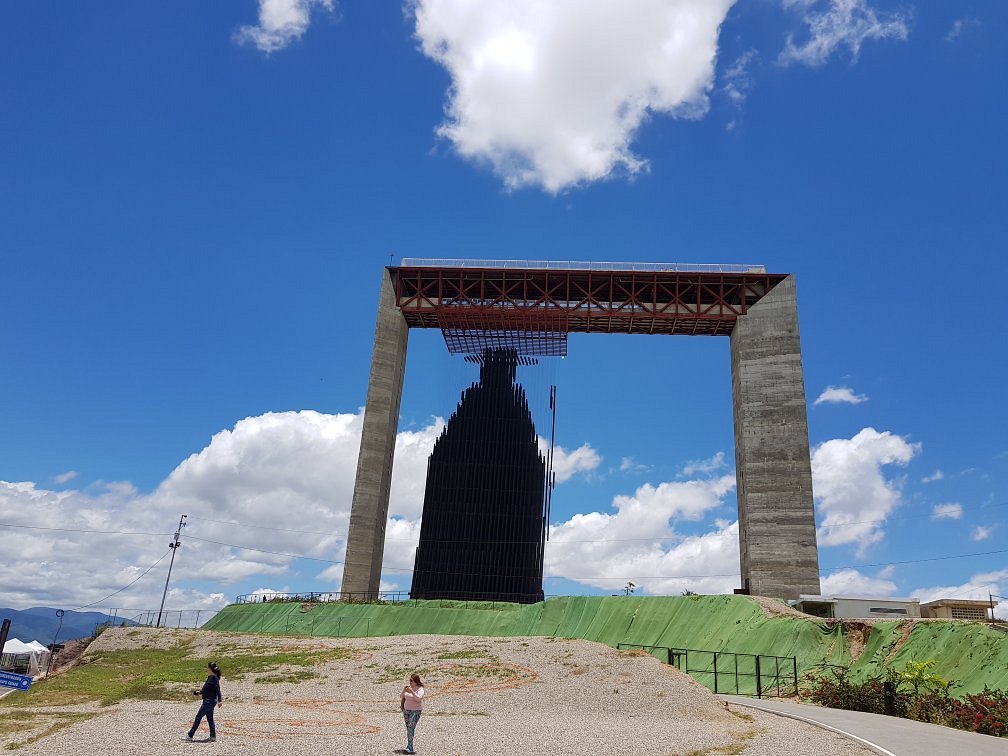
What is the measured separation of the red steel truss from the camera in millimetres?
64312

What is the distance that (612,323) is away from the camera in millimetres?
66562

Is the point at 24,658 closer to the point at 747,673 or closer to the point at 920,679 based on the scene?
the point at 747,673

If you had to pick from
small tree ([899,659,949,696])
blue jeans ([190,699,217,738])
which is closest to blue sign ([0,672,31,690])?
blue jeans ([190,699,217,738])

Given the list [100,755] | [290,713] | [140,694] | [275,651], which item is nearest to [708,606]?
[275,651]

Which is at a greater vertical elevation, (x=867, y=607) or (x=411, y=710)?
(x=867, y=607)

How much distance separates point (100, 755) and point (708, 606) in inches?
1469

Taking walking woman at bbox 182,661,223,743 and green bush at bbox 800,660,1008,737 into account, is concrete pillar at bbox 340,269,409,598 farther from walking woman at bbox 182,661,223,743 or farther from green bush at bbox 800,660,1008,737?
walking woman at bbox 182,661,223,743

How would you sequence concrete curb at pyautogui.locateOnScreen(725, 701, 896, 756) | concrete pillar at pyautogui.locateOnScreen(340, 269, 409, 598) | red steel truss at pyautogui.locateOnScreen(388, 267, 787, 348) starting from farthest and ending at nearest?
red steel truss at pyautogui.locateOnScreen(388, 267, 787, 348), concrete pillar at pyautogui.locateOnScreen(340, 269, 409, 598), concrete curb at pyautogui.locateOnScreen(725, 701, 896, 756)

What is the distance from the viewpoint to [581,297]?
6669 centimetres

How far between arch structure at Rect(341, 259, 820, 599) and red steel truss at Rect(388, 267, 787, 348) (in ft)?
0.38

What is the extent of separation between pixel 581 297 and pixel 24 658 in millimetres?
59383

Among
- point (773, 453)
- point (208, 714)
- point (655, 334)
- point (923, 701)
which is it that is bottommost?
point (208, 714)

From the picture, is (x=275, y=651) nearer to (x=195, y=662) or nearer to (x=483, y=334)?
(x=195, y=662)

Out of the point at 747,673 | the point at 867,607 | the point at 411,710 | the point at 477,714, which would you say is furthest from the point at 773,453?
the point at 411,710
